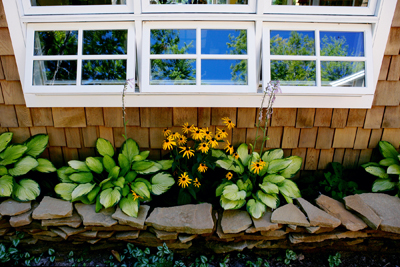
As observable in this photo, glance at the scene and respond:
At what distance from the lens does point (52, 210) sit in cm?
169

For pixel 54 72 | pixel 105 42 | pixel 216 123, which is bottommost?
pixel 216 123

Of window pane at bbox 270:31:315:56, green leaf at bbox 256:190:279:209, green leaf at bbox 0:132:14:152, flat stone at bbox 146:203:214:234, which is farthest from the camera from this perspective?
green leaf at bbox 0:132:14:152

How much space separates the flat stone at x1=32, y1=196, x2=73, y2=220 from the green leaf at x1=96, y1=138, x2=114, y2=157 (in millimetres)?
432

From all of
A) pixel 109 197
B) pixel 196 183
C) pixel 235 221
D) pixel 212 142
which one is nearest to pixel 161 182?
pixel 196 183

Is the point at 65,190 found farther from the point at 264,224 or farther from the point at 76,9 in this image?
the point at 264,224

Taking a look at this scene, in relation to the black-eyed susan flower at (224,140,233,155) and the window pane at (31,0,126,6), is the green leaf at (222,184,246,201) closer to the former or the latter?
the black-eyed susan flower at (224,140,233,155)

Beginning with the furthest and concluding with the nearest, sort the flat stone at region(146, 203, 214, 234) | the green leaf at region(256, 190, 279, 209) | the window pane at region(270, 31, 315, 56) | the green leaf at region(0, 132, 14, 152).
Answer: the green leaf at region(0, 132, 14, 152), the window pane at region(270, 31, 315, 56), the green leaf at region(256, 190, 279, 209), the flat stone at region(146, 203, 214, 234)

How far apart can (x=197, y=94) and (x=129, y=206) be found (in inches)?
36.0

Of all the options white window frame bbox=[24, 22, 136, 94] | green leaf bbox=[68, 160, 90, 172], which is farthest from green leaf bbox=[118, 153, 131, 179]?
white window frame bbox=[24, 22, 136, 94]

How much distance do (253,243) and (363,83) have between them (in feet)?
4.55

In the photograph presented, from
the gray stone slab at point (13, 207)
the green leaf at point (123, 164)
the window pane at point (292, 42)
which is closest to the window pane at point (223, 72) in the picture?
the window pane at point (292, 42)

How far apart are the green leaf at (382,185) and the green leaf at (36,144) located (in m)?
2.58

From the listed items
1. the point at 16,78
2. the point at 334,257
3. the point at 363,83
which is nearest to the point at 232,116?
the point at 363,83

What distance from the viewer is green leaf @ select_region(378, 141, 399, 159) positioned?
202cm
